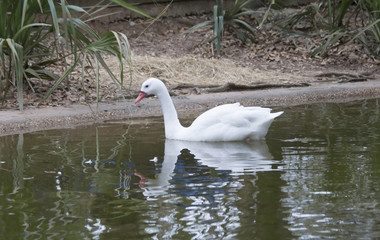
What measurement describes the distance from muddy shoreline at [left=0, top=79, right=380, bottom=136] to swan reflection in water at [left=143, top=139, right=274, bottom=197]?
1.60m

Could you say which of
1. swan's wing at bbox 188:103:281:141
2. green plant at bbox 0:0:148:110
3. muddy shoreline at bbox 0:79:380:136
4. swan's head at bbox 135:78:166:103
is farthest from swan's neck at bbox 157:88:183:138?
muddy shoreline at bbox 0:79:380:136

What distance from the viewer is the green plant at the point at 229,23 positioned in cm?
1269

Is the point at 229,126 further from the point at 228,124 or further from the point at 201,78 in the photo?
the point at 201,78

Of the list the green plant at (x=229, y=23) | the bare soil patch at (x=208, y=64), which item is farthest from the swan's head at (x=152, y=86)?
the green plant at (x=229, y=23)

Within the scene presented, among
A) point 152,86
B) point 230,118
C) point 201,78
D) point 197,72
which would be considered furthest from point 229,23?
point 230,118

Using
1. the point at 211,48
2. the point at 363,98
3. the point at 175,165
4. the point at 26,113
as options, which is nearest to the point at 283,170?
the point at 175,165

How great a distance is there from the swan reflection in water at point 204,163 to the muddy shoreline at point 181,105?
1.60m

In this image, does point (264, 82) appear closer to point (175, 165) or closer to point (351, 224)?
point (175, 165)

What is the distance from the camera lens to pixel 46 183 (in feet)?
16.6

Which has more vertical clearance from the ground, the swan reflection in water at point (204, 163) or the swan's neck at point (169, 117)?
the swan's neck at point (169, 117)

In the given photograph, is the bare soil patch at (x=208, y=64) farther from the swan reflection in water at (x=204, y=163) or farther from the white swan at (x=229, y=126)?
the swan reflection in water at (x=204, y=163)

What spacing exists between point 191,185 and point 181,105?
4.20 meters

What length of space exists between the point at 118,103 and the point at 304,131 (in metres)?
2.80

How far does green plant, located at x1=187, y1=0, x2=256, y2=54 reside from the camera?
12.7 m
